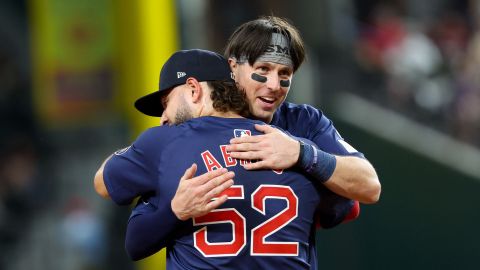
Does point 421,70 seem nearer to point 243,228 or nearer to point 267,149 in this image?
point 267,149

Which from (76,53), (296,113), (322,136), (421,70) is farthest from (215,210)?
(421,70)

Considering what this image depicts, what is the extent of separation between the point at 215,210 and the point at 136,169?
396 mm

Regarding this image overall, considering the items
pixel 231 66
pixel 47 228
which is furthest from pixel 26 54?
pixel 231 66

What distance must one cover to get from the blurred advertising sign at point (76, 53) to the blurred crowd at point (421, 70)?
121 inches

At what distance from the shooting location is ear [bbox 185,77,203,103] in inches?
172

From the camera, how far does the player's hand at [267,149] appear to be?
165 inches

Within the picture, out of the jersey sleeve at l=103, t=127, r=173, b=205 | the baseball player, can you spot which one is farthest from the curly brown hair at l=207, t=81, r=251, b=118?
the jersey sleeve at l=103, t=127, r=173, b=205

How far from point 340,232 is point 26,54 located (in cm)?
565

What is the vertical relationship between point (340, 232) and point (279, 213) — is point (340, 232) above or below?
below

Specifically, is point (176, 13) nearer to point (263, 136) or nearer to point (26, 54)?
point (26, 54)

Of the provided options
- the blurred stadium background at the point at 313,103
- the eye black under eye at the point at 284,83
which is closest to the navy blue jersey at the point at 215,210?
the eye black under eye at the point at 284,83

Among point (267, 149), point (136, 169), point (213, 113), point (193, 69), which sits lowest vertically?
point (136, 169)

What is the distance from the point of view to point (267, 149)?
4.21 m

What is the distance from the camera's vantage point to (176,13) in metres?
11.0
